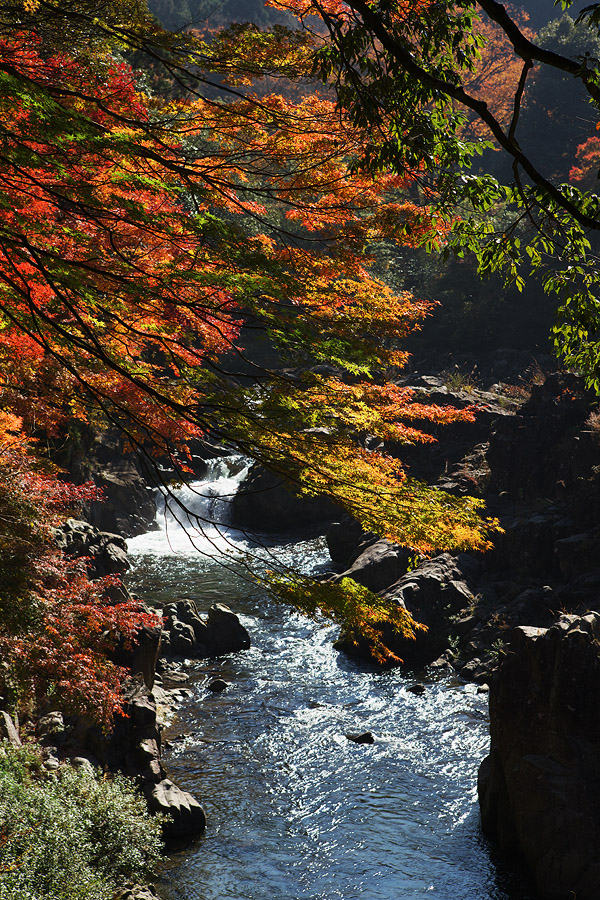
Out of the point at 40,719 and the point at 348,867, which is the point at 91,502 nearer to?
the point at 40,719

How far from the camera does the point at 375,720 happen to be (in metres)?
11.2

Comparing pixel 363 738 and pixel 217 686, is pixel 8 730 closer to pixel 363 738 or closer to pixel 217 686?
pixel 217 686

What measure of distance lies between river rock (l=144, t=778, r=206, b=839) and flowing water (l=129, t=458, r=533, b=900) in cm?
22

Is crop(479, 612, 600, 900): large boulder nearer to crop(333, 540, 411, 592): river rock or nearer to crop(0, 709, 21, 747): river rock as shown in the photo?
crop(0, 709, 21, 747): river rock

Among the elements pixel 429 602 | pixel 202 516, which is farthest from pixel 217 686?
pixel 202 516

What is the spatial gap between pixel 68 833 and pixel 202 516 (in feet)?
54.9

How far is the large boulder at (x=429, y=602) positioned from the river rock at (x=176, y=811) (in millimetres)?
4901

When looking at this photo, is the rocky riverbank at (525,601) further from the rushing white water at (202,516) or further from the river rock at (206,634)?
the river rock at (206,634)

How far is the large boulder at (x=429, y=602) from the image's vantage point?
13656mm

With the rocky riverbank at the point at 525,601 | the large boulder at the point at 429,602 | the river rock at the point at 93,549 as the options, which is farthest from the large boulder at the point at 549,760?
the river rock at the point at 93,549

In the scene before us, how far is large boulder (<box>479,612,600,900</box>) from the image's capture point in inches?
289

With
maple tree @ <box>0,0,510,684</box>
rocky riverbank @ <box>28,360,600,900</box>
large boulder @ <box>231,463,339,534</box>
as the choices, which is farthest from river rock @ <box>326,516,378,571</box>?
maple tree @ <box>0,0,510,684</box>

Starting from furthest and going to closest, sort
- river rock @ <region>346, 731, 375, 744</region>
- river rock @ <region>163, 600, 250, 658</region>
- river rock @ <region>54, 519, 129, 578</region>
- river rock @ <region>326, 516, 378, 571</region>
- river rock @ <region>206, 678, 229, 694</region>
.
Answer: river rock @ <region>326, 516, 378, 571</region> < river rock @ <region>54, 519, 129, 578</region> < river rock @ <region>163, 600, 250, 658</region> < river rock @ <region>206, 678, 229, 694</region> < river rock @ <region>346, 731, 375, 744</region>

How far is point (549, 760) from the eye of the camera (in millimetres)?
7953
